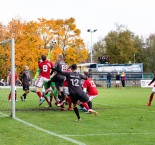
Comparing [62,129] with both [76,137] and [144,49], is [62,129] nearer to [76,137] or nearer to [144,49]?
[76,137]

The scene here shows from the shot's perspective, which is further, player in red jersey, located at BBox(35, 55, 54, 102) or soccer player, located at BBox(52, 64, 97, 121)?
player in red jersey, located at BBox(35, 55, 54, 102)

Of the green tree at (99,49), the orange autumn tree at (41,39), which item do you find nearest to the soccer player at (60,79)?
the orange autumn tree at (41,39)

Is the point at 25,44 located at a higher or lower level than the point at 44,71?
higher

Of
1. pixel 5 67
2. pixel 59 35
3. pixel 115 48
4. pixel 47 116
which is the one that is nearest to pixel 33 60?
pixel 59 35

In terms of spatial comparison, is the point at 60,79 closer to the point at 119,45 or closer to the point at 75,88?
the point at 75,88

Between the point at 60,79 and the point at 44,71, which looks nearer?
the point at 60,79

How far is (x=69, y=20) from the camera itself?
68.1 m

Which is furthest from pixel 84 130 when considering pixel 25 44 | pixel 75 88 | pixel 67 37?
pixel 67 37

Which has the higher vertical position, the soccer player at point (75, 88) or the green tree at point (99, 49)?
the green tree at point (99, 49)

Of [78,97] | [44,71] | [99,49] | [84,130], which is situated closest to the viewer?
[84,130]

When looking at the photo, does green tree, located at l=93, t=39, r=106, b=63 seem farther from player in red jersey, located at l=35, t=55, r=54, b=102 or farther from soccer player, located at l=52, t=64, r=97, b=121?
soccer player, located at l=52, t=64, r=97, b=121

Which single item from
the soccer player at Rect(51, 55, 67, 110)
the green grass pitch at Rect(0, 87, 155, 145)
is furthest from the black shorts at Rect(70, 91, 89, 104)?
the soccer player at Rect(51, 55, 67, 110)

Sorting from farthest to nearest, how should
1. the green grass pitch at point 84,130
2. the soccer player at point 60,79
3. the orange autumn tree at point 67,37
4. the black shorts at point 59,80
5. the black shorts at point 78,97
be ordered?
the orange autumn tree at point 67,37 < the black shorts at point 59,80 < the soccer player at point 60,79 < the black shorts at point 78,97 < the green grass pitch at point 84,130

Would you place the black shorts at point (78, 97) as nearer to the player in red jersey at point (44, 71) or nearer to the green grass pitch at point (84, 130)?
the green grass pitch at point (84, 130)
